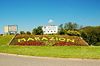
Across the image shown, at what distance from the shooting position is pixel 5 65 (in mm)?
12828

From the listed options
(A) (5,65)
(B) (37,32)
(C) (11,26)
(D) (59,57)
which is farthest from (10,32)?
(A) (5,65)

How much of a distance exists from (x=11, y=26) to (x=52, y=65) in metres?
41.2

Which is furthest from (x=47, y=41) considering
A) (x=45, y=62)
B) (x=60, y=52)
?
(x=45, y=62)

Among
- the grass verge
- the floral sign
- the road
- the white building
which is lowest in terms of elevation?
the road

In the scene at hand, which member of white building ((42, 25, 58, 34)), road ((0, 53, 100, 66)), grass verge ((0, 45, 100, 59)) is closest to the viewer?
road ((0, 53, 100, 66))

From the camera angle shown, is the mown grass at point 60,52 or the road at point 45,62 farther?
the mown grass at point 60,52

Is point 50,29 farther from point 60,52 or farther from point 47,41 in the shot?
point 60,52

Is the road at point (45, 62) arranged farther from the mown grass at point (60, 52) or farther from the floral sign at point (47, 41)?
the floral sign at point (47, 41)

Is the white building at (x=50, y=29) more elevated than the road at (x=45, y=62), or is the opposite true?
the white building at (x=50, y=29)

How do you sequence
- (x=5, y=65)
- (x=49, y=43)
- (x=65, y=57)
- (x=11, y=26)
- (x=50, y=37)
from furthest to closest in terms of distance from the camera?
1. (x=11, y=26)
2. (x=50, y=37)
3. (x=49, y=43)
4. (x=65, y=57)
5. (x=5, y=65)

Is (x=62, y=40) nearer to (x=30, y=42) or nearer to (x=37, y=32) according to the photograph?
(x=30, y=42)

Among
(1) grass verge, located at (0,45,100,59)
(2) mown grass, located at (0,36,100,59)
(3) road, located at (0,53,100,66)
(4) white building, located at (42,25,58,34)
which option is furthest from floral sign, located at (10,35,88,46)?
(3) road, located at (0,53,100,66)

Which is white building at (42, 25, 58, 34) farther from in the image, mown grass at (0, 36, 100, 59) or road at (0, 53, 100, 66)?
road at (0, 53, 100, 66)

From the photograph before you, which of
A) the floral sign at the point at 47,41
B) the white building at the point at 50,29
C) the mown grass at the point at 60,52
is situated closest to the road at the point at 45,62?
the mown grass at the point at 60,52
